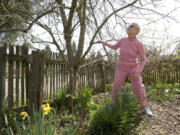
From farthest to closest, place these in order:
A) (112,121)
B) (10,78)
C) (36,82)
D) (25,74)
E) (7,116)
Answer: (25,74) < (36,82) < (10,78) < (7,116) < (112,121)

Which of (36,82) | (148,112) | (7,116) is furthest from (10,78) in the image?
(148,112)

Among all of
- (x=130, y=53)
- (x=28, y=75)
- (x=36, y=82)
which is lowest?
(x=36, y=82)

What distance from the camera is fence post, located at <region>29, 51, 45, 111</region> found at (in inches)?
115

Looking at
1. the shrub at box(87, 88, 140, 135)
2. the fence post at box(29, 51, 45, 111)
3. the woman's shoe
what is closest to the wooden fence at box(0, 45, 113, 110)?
the fence post at box(29, 51, 45, 111)

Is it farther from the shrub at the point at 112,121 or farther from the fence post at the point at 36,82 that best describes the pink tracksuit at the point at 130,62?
the fence post at the point at 36,82

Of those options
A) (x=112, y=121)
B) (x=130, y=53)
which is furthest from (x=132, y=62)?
(x=112, y=121)

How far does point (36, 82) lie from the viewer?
2945 millimetres

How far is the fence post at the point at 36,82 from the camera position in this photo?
2.92 metres

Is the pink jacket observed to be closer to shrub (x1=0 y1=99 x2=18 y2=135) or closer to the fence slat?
the fence slat

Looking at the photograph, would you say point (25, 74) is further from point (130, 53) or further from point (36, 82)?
point (130, 53)

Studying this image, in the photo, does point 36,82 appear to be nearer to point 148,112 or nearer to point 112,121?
point 112,121

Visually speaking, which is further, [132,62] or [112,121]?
[132,62]

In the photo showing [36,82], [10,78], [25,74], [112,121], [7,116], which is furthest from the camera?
[25,74]

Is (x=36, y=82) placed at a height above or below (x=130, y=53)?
below
